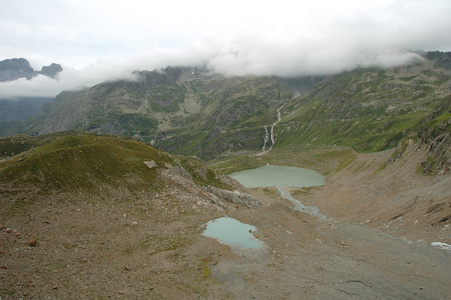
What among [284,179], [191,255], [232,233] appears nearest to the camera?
[191,255]

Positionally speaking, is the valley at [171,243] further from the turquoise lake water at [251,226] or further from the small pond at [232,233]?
the turquoise lake water at [251,226]

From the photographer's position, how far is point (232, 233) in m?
37.2

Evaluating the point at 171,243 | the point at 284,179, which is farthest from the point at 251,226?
the point at 284,179

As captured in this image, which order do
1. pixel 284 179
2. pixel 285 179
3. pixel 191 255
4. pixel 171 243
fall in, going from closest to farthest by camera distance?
pixel 191 255 < pixel 171 243 < pixel 285 179 < pixel 284 179

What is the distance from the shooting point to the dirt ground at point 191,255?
23094 mm

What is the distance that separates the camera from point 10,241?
26.3 m

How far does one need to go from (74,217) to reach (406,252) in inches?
1779

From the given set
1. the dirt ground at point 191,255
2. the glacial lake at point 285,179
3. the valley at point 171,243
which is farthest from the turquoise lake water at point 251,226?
the dirt ground at point 191,255

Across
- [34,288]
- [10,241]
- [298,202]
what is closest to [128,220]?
[10,241]

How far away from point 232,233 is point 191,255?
8833 mm

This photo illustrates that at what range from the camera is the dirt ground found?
23094mm

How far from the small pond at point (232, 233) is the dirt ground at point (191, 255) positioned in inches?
53.8

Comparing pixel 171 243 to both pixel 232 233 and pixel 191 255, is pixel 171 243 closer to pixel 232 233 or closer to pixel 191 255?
pixel 191 255

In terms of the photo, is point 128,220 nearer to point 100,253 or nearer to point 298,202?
point 100,253
